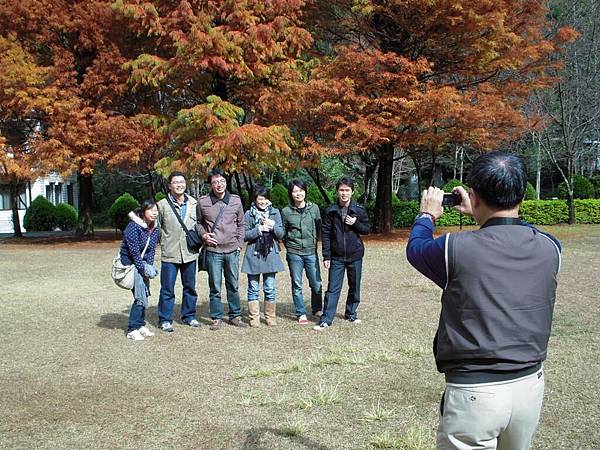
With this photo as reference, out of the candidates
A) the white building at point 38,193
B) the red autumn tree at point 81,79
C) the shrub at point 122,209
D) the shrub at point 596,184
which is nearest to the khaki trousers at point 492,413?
the red autumn tree at point 81,79

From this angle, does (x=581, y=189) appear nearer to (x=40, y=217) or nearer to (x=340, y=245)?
(x=340, y=245)

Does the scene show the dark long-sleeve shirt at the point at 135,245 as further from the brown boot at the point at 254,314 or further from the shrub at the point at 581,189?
the shrub at the point at 581,189

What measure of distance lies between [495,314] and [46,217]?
29.1 meters

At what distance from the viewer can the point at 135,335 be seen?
6602 mm

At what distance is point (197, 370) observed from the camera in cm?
547

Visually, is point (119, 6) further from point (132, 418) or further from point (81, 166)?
point (132, 418)

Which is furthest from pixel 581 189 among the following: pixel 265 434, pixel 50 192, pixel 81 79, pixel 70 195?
pixel 70 195

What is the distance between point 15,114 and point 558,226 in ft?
66.2

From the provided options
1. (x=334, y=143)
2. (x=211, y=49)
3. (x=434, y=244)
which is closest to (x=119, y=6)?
(x=211, y=49)

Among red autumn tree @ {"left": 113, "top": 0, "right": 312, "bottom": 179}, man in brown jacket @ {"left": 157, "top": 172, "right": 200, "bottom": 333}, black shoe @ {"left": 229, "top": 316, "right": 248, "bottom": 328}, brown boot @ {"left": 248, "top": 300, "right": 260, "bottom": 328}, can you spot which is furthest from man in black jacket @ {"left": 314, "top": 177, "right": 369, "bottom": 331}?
red autumn tree @ {"left": 113, "top": 0, "right": 312, "bottom": 179}

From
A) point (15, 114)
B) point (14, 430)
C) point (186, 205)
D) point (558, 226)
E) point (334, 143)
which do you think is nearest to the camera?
point (14, 430)

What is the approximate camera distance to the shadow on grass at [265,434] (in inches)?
149

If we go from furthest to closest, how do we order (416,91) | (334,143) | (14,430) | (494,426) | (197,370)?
(334,143) < (416,91) < (197,370) < (14,430) < (494,426)

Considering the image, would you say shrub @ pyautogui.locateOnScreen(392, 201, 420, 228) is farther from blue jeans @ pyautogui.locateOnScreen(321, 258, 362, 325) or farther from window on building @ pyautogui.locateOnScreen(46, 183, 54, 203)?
window on building @ pyautogui.locateOnScreen(46, 183, 54, 203)
